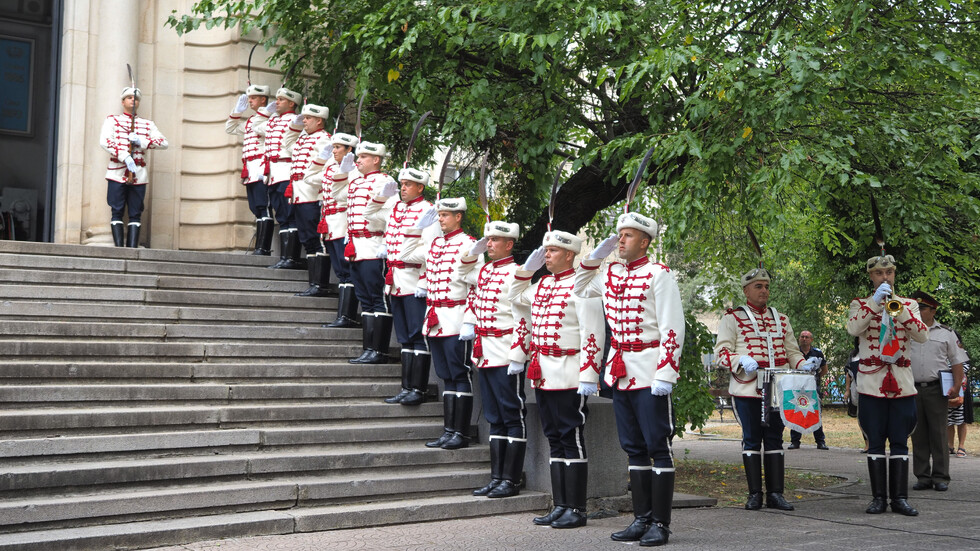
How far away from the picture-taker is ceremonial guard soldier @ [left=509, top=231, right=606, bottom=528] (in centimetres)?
757

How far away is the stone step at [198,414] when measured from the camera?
7475 millimetres

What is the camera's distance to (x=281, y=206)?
12609 millimetres

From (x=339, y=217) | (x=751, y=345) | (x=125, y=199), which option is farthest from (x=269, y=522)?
(x=125, y=199)

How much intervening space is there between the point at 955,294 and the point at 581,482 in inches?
641

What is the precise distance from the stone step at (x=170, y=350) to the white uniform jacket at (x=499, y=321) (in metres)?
2.27

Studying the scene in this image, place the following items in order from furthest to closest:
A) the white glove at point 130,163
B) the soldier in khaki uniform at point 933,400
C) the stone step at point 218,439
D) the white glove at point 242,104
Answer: the white glove at point 242,104
the white glove at point 130,163
the soldier in khaki uniform at point 933,400
the stone step at point 218,439

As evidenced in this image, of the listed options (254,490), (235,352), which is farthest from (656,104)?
(254,490)

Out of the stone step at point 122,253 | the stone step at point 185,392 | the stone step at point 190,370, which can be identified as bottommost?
the stone step at point 185,392

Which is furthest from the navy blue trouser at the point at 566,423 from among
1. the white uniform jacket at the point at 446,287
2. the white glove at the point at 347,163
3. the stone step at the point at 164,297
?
the stone step at the point at 164,297

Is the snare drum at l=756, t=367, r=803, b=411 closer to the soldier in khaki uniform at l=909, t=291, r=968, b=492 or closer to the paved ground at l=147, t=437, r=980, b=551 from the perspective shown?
the paved ground at l=147, t=437, r=980, b=551

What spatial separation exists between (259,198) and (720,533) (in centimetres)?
830

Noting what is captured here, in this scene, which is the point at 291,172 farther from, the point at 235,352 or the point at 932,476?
the point at 932,476

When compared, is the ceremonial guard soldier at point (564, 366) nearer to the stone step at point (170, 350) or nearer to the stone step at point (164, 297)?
the stone step at point (170, 350)

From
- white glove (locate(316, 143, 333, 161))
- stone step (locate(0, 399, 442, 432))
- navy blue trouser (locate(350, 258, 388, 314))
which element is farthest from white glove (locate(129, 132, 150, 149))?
stone step (locate(0, 399, 442, 432))
